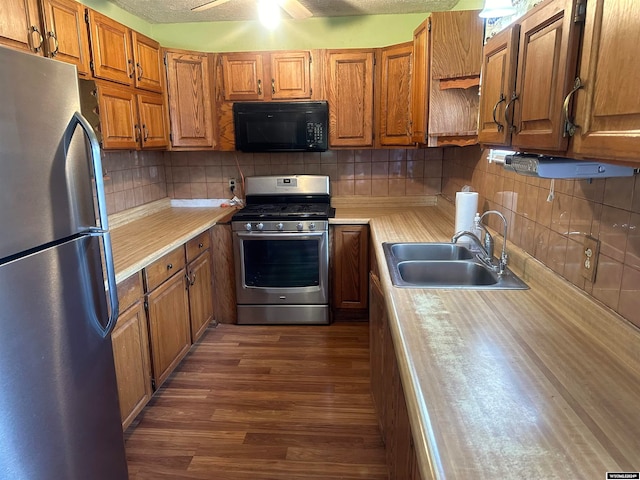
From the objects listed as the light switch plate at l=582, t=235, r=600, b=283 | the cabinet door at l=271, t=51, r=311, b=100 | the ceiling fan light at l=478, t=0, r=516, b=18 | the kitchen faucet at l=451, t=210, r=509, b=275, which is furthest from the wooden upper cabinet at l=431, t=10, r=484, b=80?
the light switch plate at l=582, t=235, r=600, b=283

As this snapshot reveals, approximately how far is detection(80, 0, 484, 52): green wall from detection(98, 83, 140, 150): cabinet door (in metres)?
1.02

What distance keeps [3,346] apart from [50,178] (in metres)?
0.48

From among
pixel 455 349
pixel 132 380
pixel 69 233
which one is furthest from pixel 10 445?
pixel 455 349

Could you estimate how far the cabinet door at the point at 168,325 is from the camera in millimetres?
2385

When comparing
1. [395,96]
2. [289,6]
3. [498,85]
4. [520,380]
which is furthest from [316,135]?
[520,380]

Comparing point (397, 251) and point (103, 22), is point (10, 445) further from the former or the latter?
point (103, 22)

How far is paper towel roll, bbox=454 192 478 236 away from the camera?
7.69 ft

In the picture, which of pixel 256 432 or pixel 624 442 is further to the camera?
pixel 256 432

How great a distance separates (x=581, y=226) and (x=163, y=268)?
206 cm

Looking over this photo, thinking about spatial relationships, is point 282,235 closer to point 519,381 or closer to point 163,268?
point 163,268

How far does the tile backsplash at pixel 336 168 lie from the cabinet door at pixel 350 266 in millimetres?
618

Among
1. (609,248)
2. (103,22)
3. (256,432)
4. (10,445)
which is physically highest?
(103,22)

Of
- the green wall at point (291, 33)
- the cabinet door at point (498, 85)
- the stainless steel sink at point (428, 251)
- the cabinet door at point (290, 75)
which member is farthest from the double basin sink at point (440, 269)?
the green wall at point (291, 33)

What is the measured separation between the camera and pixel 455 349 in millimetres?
1181
